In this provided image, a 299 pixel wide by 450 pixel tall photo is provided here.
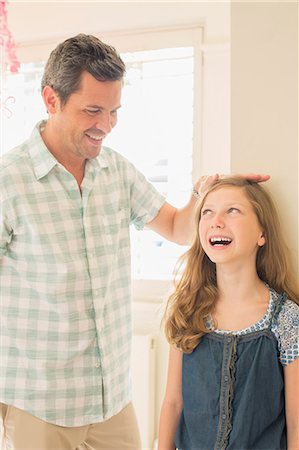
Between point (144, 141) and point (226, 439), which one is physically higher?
point (144, 141)

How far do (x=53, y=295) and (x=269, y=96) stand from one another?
779 mm

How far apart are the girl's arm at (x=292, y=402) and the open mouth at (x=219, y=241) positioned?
0.31 metres

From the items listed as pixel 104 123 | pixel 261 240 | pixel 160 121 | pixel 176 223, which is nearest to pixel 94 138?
pixel 104 123

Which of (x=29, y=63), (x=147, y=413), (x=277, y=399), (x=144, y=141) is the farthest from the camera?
(x=29, y=63)

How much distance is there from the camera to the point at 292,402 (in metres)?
1.14

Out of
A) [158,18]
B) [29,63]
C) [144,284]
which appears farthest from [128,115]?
[144,284]

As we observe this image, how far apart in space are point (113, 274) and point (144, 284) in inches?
42.0

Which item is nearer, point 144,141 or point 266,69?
point 266,69

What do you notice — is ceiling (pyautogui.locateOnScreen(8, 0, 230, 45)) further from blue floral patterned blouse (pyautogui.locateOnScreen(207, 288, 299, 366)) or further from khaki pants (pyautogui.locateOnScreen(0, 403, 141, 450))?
khaki pants (pyautogui.locateOnScreen(0, 403, 141, 450))

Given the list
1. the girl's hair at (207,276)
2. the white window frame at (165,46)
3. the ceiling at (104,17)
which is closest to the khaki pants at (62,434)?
the girl's hair at (207,276)

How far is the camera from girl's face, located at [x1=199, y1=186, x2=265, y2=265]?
122cm

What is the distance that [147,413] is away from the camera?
94.4 inches

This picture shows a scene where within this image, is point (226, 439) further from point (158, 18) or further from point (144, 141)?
point (158, 18)

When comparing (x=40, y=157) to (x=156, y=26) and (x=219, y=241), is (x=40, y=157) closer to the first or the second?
(x=219, y=241)
